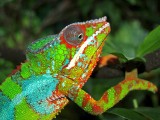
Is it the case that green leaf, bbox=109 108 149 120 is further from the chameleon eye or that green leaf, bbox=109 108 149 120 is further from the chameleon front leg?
the chameleon eye

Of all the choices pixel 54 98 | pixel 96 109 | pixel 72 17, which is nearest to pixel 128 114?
pixel 96 109

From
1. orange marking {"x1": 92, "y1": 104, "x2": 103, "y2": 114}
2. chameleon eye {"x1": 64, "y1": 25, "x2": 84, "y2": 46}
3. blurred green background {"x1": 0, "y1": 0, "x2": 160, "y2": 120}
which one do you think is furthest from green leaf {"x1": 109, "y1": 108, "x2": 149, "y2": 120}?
blurred green background {"x1": 0, "y1": 0, "x2": 160, "y2": 120}

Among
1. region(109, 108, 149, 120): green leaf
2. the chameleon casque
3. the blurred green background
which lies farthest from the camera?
the blurred green background

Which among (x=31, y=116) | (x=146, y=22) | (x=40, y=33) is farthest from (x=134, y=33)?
(x=31, y=116)

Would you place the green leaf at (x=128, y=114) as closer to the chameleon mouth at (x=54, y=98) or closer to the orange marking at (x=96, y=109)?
Answer: the orange marking at (x=96, y=109)

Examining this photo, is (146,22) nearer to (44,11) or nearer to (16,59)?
(44,11)

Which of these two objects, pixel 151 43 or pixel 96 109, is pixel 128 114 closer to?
pixel 96 109

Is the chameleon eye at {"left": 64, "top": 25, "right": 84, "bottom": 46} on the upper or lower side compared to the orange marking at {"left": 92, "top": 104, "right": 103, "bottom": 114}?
upper
